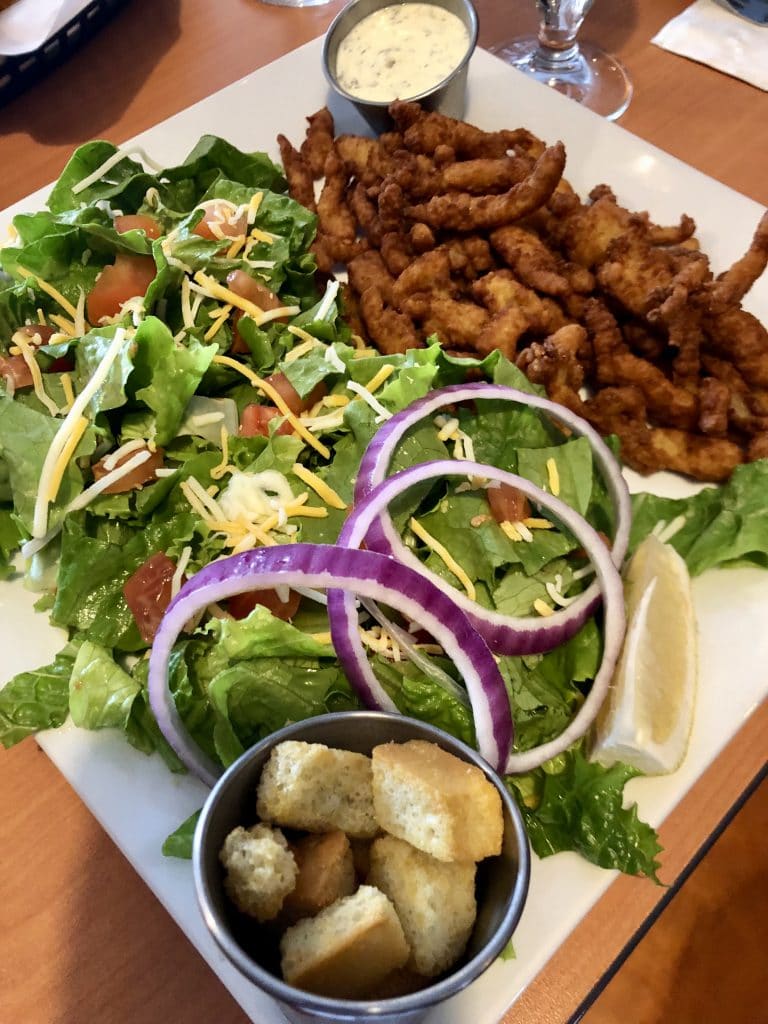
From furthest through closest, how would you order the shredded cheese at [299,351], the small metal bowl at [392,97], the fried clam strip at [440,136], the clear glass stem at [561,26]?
1. the clear glass stem at [561,26]
2. the small metal bowl at [392,97]
3. the fried clam strip at [440,136]
4. the shredded cheese at [299,351]

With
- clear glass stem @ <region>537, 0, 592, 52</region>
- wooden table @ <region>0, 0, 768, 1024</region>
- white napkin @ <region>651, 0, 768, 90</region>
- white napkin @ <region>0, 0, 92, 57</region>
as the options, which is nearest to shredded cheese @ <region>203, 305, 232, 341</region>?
wooden table @ <region>0, 0, 768, 1024</region>

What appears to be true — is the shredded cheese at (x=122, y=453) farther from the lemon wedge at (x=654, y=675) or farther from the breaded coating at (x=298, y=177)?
the lemon wedge at (x=654, y=675)

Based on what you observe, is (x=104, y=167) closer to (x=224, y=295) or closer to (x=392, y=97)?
(x=224, y=295)

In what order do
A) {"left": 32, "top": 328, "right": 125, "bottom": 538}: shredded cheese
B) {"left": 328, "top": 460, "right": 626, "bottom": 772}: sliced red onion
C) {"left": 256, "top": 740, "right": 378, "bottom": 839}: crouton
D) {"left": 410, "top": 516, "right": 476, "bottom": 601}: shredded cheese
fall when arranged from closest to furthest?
{"left": 256, "top": 740, "right": 378, "bottom": 839}: crouton
{"left": 328, "top": 460, "right": 626, "bottom": 772}: sliced red onion
{"left": 410, "top": 516, "right": 476, "bottom": 601}: shredded cheese
{"left": 32, "top": 328, "right": 125, "bottom": 538}: shredded cheese

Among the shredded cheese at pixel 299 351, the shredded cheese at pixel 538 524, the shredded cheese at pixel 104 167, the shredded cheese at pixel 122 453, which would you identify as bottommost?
the shredded cheese at pixel 538 524

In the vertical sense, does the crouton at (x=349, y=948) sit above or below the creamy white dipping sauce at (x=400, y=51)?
below

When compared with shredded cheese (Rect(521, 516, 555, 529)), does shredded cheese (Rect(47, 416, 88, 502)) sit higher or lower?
higher

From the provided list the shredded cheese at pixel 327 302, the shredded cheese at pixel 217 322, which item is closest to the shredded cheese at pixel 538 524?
the shredded cheese at pixel 327 302

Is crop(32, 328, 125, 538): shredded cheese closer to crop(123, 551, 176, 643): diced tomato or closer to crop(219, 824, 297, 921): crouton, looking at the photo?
crop(123, 551, 176, 643): diced tomato
